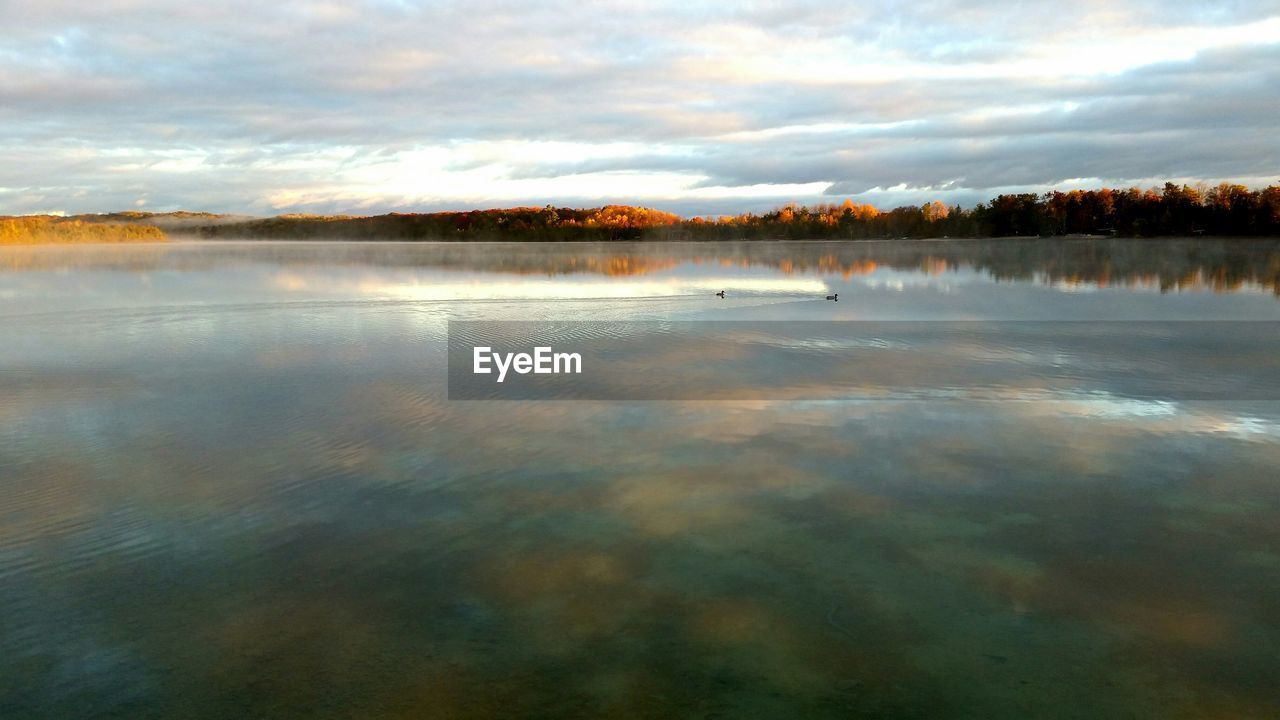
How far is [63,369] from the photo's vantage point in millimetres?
15516

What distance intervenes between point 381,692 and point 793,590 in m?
3.05

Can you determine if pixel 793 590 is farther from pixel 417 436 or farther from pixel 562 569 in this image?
pixel 417 436

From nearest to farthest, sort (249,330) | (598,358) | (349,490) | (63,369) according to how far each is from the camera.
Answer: (349,490)
(63,369)
(598,358)
(249,330)

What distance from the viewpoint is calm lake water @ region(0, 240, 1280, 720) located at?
5.25 metres

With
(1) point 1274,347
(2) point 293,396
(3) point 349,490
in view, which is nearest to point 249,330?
(2) point 293,396
